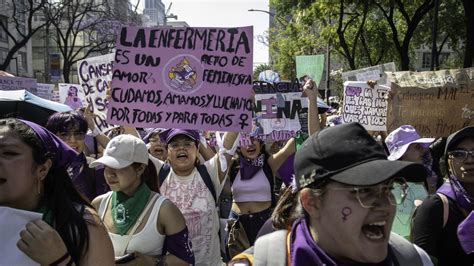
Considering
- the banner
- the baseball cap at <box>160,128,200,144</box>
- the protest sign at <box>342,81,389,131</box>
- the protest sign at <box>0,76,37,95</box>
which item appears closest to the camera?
the baseball cap at <box>160,128,200,144</box>

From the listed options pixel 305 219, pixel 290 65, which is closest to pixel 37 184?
pixel 305 219

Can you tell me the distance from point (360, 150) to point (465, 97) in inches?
181

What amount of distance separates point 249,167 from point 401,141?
1409 mm

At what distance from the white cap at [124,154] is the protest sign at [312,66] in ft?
17.1

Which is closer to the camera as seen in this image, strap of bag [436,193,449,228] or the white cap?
strap of bag [436,193,449,228]

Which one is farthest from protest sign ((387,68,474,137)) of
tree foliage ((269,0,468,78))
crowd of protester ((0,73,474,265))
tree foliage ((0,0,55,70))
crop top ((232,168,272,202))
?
tree foliage ((0,0,55,70))

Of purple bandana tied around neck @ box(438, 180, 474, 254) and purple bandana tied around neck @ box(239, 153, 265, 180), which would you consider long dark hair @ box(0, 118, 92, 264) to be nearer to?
purple bandana tied around neck @ box(438, 180, 474, 254)

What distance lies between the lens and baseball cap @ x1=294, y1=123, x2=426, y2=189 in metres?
1.60

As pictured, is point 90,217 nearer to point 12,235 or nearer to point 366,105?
point 12,235

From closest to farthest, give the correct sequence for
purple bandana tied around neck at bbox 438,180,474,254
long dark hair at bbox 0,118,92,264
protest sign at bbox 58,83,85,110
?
1. long dark hair at bbox 0,118,92,264
2. purple bandana tied around neck at bbox 438,180,474,254
3. protest sign at bbox 58,83,85,110

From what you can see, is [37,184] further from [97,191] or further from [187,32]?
[187,32]

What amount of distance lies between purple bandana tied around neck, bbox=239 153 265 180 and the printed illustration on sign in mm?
932

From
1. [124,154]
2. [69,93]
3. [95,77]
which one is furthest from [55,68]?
[124,154]

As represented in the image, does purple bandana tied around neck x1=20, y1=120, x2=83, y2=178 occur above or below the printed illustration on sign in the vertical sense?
below
